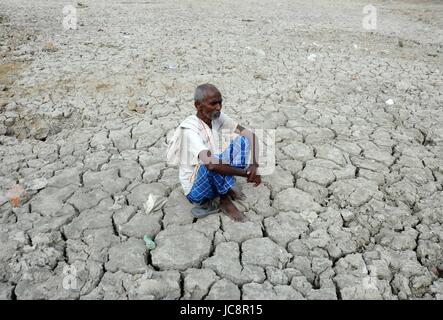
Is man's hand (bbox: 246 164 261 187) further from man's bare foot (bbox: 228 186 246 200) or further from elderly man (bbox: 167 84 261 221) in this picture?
man's bare foot (bbox: 228 186 246 200)

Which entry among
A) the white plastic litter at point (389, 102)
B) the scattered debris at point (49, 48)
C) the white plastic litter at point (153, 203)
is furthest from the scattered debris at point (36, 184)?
the white plastic litter at point (389, 102)

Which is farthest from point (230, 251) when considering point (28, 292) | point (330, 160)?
point (330, 160)

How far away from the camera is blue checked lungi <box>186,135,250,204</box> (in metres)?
2.23

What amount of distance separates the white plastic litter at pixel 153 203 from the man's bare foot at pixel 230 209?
1.35 ft

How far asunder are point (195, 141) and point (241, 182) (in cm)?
72

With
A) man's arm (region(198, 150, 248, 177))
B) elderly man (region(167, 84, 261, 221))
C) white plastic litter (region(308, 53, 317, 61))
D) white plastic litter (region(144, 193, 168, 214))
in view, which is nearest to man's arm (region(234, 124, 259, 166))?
elderly man (region(167, 84, 261, 221))

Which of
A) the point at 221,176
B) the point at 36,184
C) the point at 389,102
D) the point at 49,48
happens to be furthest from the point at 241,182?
the point at 49,48

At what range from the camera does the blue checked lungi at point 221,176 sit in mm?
2232

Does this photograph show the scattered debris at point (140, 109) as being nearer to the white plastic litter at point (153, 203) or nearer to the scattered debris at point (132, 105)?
the scattered debris at point (132, 105)

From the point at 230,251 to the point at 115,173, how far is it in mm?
1179

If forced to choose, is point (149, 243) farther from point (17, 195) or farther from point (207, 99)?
point (17, 195)

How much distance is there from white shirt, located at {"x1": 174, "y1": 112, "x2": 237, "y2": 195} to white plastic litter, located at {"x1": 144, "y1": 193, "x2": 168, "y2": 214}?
0.22 m

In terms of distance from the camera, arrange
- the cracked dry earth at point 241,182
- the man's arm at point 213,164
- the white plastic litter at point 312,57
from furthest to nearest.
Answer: the white plastic litter at point 312,57, the man's arm at point 213,164, the cracked dry earth at point 241,182

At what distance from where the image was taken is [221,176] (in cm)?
223
